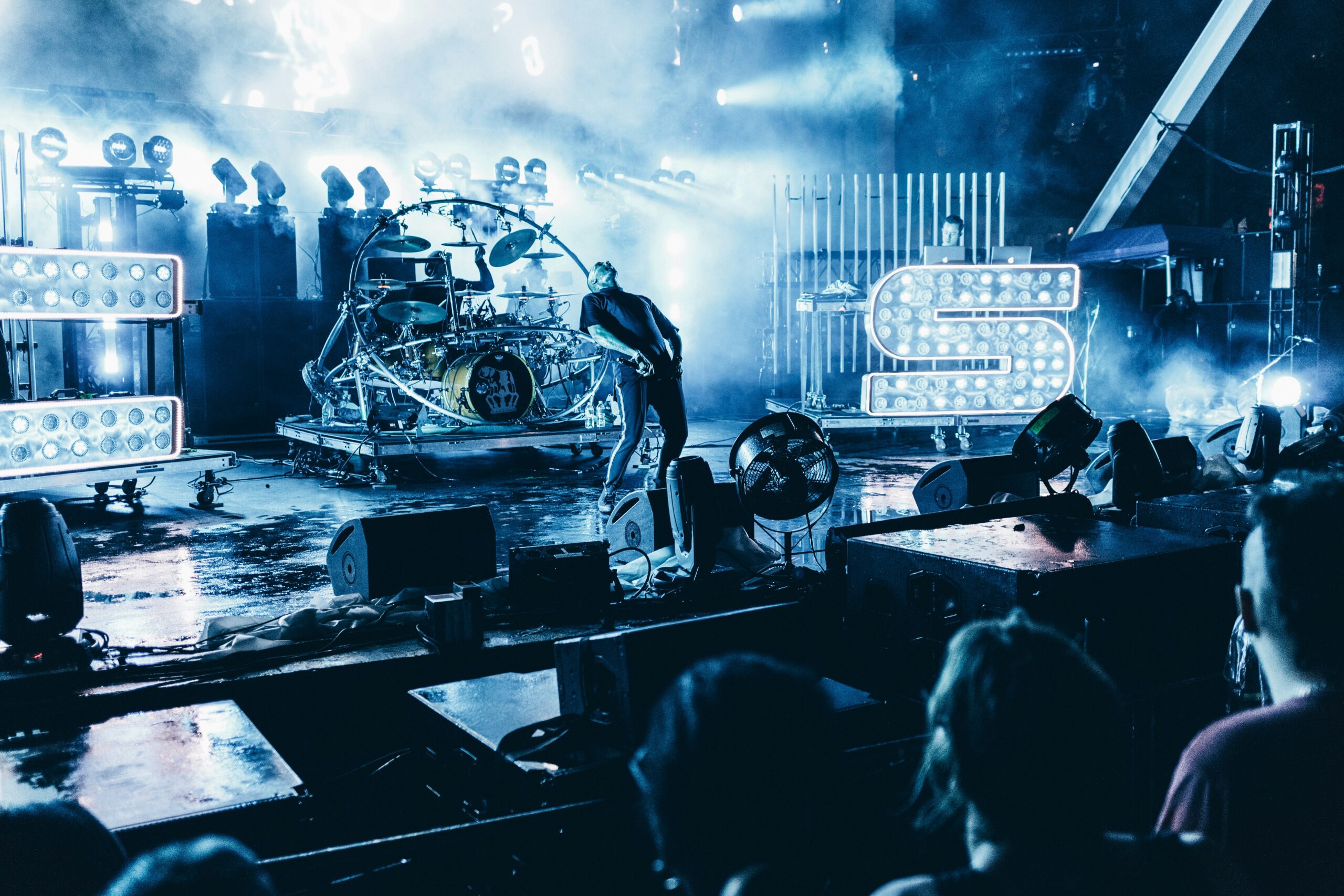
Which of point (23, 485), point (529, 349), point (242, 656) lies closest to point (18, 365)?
point (529, 349)

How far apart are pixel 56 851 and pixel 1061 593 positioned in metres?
2.82

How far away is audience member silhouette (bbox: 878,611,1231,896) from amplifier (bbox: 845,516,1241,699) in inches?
84.3

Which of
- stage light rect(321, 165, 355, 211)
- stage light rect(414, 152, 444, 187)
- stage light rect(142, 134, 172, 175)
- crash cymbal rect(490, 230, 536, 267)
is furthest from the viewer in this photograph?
stage light rect(321, 165, 355, 211)

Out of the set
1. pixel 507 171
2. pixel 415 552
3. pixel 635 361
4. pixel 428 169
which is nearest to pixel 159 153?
pixel 428 169

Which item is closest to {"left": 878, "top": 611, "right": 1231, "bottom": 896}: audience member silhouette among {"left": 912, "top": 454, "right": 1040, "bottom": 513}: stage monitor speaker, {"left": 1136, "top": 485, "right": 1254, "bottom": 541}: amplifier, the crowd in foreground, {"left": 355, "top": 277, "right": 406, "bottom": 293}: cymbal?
the crowd in foreground

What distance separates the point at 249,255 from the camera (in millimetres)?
15945

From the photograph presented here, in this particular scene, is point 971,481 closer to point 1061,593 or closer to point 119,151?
point 1061,593

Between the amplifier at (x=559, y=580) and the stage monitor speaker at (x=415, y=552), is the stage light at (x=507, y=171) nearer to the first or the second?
the stage monitor speaker at (x=415, y=552)

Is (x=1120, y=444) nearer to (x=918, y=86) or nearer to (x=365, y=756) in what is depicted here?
(x=365, y=756)

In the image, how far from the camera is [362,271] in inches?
596

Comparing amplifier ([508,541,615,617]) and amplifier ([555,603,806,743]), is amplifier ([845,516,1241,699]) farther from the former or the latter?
amplifier ([508,541,615,617])

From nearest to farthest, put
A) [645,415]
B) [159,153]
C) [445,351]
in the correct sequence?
1. [645,415]
2. [445,351]
3. [159,153]

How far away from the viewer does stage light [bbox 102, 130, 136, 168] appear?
14453 millimetres

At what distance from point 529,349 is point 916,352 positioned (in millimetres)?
4553
